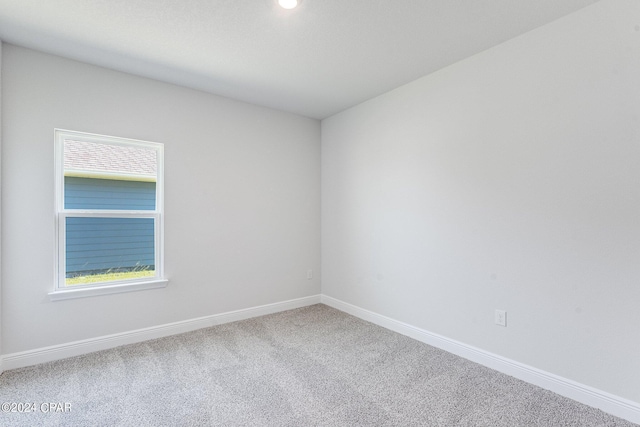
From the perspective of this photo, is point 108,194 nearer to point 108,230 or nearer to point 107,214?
point 107,214

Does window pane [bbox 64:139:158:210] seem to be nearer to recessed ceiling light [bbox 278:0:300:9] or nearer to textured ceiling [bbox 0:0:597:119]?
textured ceiling [bbox 0:0:597:119]

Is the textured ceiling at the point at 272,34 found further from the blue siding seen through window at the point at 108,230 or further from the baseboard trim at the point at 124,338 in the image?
the baseboard trim at the point at 124,338

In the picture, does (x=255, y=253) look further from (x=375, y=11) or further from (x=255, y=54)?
(x=375, y=11)

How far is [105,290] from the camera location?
279 centimetres

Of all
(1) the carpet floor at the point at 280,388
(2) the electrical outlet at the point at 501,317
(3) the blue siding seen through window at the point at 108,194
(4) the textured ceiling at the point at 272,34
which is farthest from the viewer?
(3) the blue siding seen through window at the point at 108,194

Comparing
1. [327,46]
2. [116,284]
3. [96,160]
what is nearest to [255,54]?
[327,46]

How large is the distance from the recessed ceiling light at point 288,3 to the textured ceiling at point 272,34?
5 cm

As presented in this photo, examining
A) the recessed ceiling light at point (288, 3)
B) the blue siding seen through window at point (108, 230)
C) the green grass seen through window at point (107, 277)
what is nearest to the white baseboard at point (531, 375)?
the green grass seen through window at point (107, 277)

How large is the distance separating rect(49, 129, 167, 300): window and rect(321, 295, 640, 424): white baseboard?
2599mm

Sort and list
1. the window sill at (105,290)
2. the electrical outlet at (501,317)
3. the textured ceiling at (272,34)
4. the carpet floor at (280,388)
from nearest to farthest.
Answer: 1. the carpet floor at (280,388)
2. the textured ceiling at (272,34)
3. the electrical outlet at (501,317)
4. the window sill at (105,290)

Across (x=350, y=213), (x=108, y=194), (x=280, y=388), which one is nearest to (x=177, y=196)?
(x=108, y=194)

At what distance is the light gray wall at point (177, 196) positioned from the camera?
97.1 inches

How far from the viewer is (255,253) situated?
374 centimetres

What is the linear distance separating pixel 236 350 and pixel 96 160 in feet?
7.14
